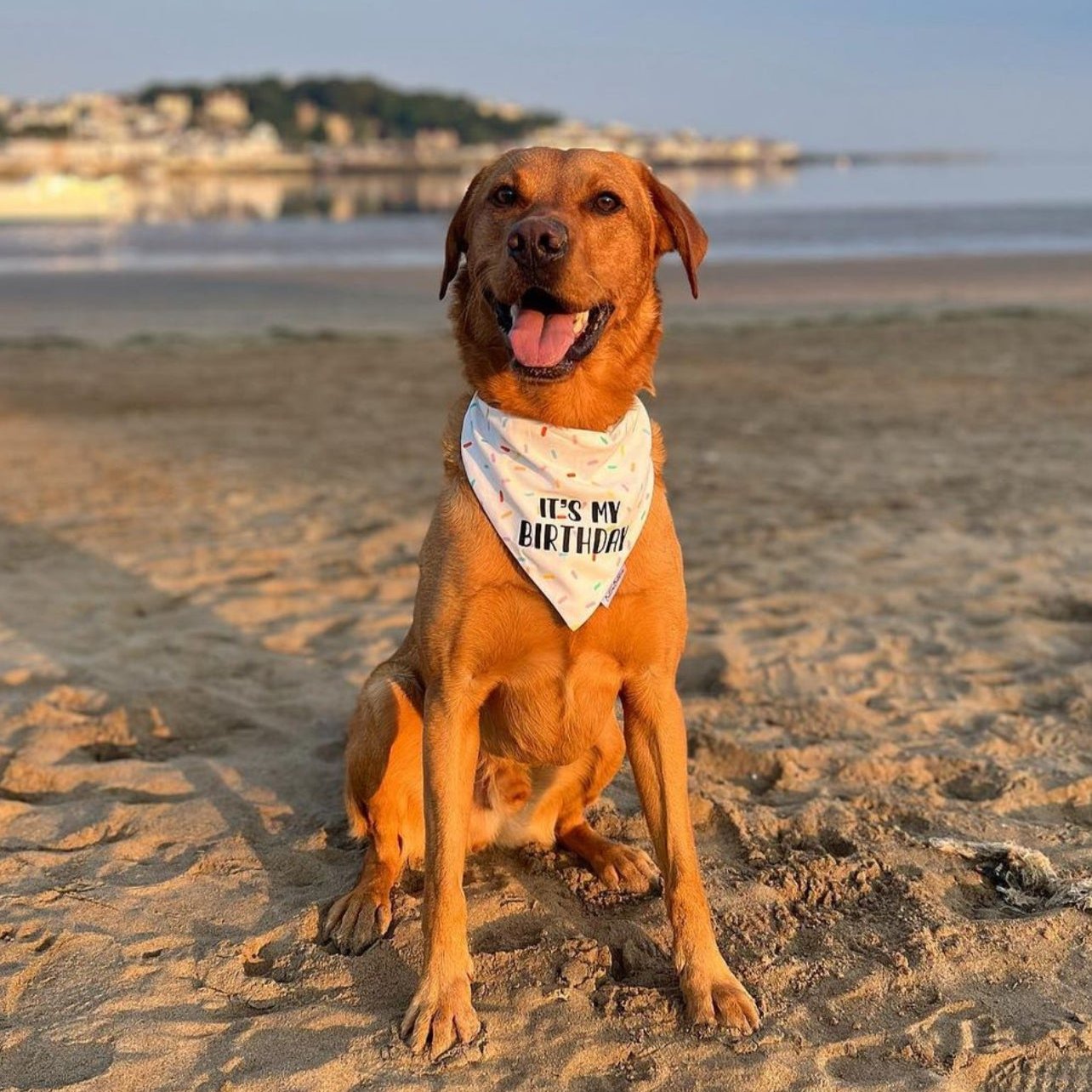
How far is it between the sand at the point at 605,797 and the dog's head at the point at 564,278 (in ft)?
5.10

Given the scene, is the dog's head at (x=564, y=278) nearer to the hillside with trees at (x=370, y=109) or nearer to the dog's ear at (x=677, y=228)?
the dog's ear at (x=677, y=228)

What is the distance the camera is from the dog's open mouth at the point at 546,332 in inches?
125

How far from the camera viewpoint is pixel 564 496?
130 inches

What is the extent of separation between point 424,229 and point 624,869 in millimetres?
41896

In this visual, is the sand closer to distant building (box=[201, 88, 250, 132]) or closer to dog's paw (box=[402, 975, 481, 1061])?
dog's paw (box=[402, 975, 481, 1061])

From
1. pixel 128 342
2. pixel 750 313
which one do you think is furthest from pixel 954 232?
pixel 128 342

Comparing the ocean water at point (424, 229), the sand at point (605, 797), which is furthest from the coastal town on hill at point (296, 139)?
the sand at point (605, 797)

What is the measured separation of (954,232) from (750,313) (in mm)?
22770

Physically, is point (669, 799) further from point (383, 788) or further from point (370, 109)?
point (370, 109)

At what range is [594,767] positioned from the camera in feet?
12.1

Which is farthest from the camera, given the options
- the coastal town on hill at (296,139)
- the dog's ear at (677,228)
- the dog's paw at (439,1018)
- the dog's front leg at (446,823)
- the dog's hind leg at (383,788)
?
the coastal town on hill at (296,139)

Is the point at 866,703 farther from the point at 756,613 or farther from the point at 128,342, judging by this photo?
the point at 128,342

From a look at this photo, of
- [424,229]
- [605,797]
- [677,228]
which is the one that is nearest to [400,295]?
[605,797]

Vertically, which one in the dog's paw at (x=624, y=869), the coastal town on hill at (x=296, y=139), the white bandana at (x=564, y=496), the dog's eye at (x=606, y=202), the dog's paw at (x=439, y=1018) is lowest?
the dog's paw at (x=624, y=869)
